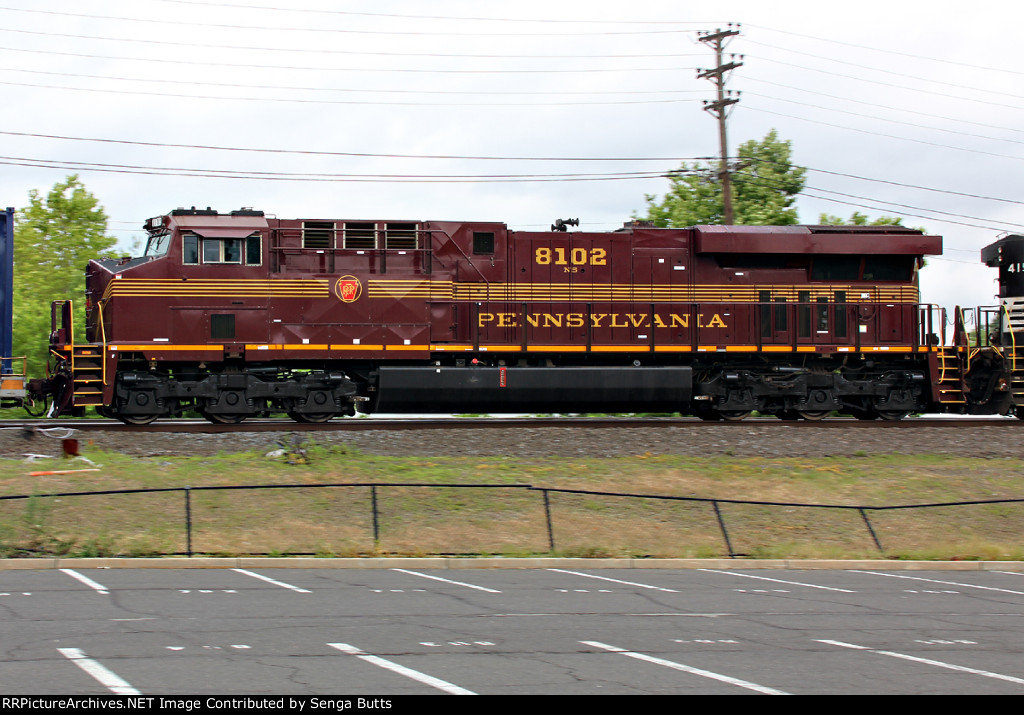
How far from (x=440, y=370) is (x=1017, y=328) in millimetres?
14681

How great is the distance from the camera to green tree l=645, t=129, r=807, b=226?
40375 mm

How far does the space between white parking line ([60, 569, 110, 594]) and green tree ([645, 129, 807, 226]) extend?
32.0 metres

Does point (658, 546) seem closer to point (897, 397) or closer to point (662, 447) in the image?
point (662, 447)

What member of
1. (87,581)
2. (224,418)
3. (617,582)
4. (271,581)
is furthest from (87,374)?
(617,582)

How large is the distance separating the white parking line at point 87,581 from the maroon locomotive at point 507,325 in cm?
977

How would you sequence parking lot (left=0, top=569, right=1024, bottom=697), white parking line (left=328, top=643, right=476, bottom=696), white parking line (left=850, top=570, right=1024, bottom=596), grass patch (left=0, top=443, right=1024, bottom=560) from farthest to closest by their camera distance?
1. grass patch (left=0, top=443, right=1024, bottom=560)
2. white parking line (left=850, top=570, right=1024, bottom=596)
3. parking lot (left=0, top=569, right=1024, bottom=697)
4. white parking line (left=328, top=643, right=476, bottom=696)

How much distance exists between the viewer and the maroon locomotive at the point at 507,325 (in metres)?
20.9

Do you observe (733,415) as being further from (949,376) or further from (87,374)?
(87,374)

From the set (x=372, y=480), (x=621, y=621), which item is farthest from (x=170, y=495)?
(x=621, y=621)

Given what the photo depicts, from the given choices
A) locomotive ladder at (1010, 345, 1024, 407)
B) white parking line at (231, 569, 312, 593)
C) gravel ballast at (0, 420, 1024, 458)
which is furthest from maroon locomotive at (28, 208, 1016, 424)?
white parking line at (231, 569, 312, 593)

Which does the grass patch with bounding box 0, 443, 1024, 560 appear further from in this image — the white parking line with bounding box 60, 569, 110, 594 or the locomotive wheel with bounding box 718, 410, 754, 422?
the locomotive wheel with bounding box 718, 410, 754, 422

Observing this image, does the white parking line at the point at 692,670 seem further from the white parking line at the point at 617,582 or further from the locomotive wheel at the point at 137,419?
the locomotive wheel at the point at 137,419

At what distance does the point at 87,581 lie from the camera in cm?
1019

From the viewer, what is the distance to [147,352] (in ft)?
67.4
